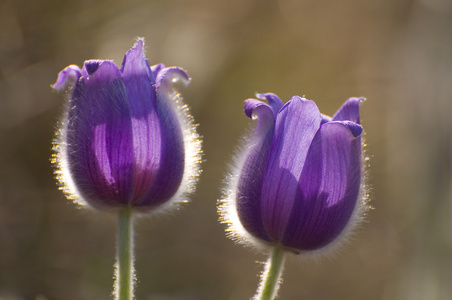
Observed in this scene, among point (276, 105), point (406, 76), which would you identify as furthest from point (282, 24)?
point (276, 105)

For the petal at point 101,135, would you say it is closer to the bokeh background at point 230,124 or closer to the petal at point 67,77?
the petal at point 67,77

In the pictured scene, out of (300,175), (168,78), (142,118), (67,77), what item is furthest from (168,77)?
(300,175)

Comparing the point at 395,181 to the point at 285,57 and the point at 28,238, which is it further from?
the point at 28,238

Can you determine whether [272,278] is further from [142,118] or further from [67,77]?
[67,77]

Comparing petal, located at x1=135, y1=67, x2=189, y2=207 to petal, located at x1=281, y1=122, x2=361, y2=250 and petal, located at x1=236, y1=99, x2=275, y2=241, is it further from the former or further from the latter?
petal, located at x1=281, y1=122, x2=361, y2=250

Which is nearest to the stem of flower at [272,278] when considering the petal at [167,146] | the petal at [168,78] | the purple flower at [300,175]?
the purple flower at [300,175]
